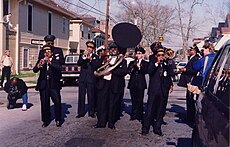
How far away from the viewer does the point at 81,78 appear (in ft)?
33.1

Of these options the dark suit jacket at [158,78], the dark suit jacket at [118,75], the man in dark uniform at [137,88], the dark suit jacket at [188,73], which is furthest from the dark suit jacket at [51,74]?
the dark suit jacket at [188,73]

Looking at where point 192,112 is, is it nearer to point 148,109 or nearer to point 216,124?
point 148,109

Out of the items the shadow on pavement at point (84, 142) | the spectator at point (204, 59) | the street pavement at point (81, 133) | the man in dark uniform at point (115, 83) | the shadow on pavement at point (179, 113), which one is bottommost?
the shadow on pavement at point (179, 113)

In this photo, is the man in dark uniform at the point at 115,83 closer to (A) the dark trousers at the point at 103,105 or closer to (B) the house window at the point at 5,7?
(A) the dark trousers at the point at 103,105

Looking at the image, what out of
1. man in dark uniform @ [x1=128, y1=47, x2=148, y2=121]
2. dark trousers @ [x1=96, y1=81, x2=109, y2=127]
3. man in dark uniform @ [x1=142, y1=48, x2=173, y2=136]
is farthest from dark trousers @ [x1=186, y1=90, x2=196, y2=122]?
dark trousers @ [x1=96, y1=81, x2=109, y2=127]

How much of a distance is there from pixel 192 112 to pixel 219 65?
504cm

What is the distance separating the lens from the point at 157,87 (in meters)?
7.87

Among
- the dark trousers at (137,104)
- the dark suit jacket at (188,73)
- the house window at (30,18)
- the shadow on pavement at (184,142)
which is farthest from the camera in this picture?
the house window at (30,18)

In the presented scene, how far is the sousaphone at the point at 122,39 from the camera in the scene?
28.7 feet

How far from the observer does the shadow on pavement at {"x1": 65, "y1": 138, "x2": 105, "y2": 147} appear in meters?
7.11

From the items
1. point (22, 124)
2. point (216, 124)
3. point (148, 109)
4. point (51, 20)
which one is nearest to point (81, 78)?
point (22, 124)

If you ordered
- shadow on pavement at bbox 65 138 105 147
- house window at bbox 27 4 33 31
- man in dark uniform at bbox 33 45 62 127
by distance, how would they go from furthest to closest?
house window at bbox 27 4 33 31
man in dark uniform at bbox 33 45 62 127
shadow on pavement at bbox 65 138 105 147

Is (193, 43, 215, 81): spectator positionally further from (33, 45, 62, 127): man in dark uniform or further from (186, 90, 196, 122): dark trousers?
(33, 45, 62, 127): man in dark uniform

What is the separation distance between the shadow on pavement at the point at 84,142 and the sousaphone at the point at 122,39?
1.68 meters
